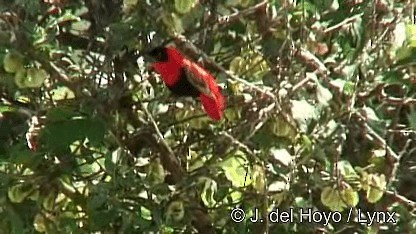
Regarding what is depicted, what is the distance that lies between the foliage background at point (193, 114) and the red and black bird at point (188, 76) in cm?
5

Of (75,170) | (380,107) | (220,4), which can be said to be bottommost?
(75,170)

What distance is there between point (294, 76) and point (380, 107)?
20cm

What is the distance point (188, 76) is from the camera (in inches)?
49.1

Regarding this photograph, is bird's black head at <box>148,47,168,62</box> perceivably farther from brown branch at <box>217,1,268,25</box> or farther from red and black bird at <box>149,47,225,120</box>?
brown branch at <box>217,1,268,25</box>

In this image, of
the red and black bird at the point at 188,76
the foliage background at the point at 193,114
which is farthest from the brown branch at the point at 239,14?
the red and black bird at the point at 188,76

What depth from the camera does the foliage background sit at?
130cm

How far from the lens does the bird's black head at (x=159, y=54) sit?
1233 mm

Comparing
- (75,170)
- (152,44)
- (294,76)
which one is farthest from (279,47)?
(75,170)

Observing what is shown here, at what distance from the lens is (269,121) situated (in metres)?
1.31

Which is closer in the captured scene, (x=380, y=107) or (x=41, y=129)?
(x=41, y=129)

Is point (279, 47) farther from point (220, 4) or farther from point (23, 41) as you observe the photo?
point (23, 41)

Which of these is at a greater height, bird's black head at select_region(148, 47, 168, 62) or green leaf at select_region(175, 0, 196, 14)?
green leaf at select_region(175, 0, 196, 14)

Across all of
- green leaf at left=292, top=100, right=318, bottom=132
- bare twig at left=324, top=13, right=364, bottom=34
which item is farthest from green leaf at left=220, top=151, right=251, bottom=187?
bare twig at left=324, top=13, right=364, bottom=34

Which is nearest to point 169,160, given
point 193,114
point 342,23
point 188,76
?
point 193,114
